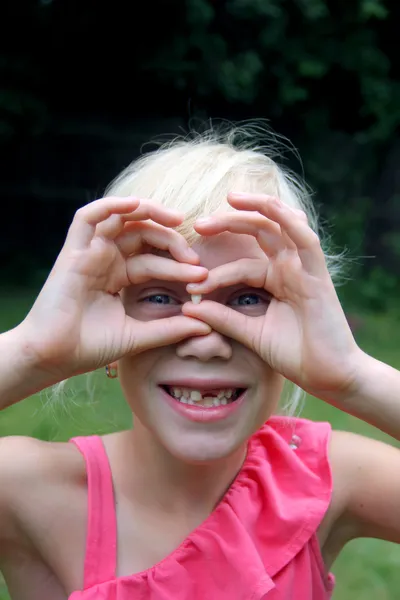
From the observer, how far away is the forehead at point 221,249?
5.51ft

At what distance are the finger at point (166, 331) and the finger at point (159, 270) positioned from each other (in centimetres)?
9

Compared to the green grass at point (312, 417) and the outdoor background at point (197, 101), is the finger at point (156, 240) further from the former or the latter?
the outdoor background at point (197, 101)

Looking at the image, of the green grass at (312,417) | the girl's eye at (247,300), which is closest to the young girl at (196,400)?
the girl's eye at (247,300)

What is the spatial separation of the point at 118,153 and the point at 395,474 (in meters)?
7.47

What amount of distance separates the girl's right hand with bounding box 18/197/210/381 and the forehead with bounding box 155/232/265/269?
0.18 ft

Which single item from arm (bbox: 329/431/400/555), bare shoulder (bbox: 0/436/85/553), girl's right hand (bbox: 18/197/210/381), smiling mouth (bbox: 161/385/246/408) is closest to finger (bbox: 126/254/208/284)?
girl's right hand (bbox: 18/197/210/381)

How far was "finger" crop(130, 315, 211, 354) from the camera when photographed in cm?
162

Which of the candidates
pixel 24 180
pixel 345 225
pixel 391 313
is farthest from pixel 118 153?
pixel 391 313

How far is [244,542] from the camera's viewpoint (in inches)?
71.3

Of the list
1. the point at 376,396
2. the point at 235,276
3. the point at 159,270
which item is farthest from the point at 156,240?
the point at 376,396

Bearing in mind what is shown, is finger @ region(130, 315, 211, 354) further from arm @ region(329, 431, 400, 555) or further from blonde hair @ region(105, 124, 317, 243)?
arm @ region(329, 431, 400, 555)

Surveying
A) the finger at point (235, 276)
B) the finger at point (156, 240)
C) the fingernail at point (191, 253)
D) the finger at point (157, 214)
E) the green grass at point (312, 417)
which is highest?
the finger at point (157, 214)

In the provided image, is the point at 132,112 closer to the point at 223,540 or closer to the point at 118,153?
the point at 118,153

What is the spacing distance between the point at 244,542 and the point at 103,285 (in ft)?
2.21
